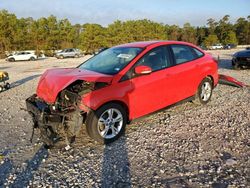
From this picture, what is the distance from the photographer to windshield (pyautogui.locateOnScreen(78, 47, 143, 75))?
461 centimetres

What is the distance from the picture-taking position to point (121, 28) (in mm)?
55875

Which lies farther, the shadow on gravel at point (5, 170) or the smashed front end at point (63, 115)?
the smashed front end at point (63, 115)

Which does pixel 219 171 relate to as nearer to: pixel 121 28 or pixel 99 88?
pixel 99 88

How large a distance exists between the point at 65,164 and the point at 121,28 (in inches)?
2149

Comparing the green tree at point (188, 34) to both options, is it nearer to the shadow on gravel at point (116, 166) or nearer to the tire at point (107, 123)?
the tire at point (107, 123)

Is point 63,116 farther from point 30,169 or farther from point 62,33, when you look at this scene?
point 62,33

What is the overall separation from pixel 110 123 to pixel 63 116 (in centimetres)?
83

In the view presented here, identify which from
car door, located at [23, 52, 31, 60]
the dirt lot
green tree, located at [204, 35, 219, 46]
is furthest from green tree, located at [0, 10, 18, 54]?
green tree, located at [204, 35, 219, 46]

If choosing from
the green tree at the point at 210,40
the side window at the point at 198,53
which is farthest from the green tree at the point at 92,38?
the side window at the point at 198,53

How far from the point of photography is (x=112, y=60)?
4.97m

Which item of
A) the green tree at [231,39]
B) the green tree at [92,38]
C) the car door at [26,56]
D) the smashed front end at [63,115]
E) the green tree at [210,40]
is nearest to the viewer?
the smashed front end at [63,115]

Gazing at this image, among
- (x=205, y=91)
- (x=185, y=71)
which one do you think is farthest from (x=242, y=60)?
(x=185, y=71)

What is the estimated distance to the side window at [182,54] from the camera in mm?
5320

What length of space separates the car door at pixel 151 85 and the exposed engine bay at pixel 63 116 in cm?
67
